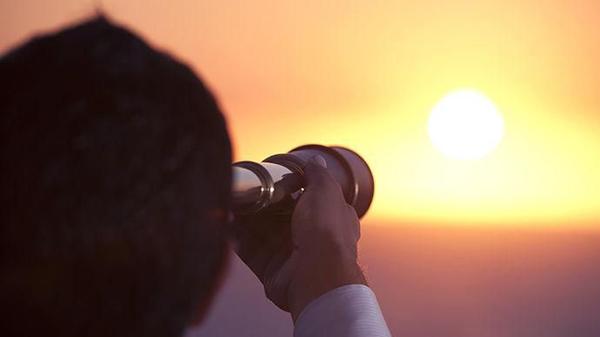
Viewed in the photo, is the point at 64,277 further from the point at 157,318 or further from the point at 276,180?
the point at 276,180

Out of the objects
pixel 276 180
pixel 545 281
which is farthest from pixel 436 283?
pixel 276 180

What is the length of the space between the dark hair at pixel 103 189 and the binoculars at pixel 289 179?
322 millimetres

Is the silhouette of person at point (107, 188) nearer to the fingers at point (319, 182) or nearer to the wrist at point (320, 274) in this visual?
the wrist at point (320, 274)

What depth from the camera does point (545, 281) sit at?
25.6 m

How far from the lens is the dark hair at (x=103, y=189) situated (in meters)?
0.39

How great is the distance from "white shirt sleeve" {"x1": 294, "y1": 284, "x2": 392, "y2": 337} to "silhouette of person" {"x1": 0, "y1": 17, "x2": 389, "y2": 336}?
0.31m

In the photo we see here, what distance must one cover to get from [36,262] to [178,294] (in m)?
0.07

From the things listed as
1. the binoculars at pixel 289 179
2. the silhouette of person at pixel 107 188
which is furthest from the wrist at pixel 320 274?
the silhouette of person at pixel 107 188

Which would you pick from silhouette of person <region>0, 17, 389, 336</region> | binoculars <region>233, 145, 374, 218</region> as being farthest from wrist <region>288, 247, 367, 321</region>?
silhouette of person <region>0, 17, 389, 336</region>

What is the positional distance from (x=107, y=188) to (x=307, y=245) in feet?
1.88

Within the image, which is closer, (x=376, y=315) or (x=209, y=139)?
(x=209, y=139)

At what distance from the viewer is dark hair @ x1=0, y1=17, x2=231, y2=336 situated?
15.5 inches

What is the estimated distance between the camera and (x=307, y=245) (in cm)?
95

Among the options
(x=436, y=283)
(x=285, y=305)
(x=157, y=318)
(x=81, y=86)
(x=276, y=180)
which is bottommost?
(x=436, y=283)
